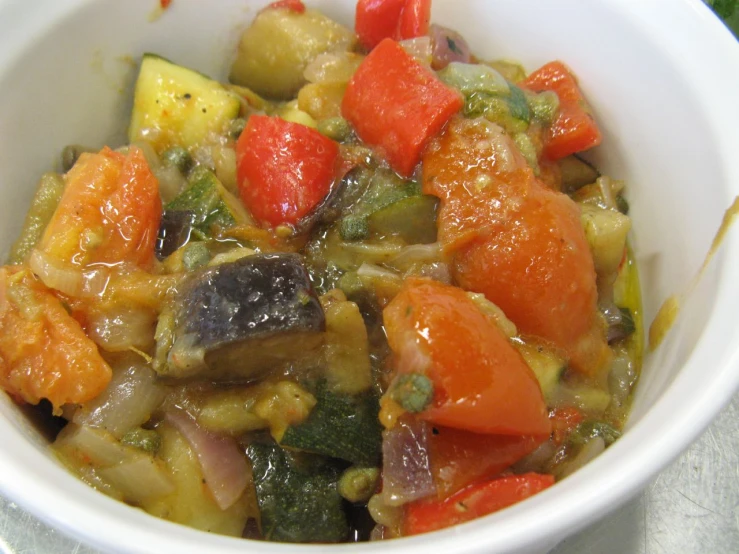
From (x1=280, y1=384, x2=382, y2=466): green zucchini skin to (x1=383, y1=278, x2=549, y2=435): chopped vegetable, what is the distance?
248mm

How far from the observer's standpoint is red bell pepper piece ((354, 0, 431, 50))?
238cm

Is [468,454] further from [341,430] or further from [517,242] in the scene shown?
[517,242]

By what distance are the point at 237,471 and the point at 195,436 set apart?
5.7 inches

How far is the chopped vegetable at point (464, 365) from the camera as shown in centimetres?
143

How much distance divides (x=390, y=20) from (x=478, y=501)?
181 centimetres

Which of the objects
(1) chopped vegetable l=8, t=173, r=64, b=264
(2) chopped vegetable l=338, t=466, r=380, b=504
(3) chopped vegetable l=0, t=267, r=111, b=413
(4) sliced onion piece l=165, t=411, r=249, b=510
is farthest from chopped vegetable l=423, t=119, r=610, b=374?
(1) chopped vegetable l=8, t=173, r=64, b=264

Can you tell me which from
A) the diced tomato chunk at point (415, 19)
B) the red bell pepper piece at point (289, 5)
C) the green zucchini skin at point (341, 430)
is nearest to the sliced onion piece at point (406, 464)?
the green zucchini skin at point (341, 430)

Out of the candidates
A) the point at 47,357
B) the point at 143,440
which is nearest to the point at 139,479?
the point at 143,440

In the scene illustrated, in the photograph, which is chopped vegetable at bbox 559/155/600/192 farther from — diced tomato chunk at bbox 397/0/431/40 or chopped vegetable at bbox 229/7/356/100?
chopped vegetable at bbox 229/7/356/100

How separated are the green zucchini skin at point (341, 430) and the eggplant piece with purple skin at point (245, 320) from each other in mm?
163

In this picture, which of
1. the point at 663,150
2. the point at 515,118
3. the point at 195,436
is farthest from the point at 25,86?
the point at 663,150

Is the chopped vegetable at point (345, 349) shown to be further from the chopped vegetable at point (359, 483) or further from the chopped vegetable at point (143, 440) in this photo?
the chopped vegetable at point (143, 440)

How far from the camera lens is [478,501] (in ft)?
4.73

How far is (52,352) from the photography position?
5.41 ft
